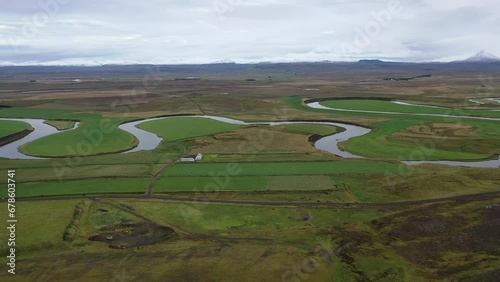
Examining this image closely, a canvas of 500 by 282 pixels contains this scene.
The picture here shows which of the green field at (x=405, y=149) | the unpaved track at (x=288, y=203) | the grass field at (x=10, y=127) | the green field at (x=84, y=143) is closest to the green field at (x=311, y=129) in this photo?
the green field at (x=405, y=149)

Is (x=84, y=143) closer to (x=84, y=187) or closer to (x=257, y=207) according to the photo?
(x=84, y=187)

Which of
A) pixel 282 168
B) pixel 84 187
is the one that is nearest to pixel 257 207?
pixel 282 168

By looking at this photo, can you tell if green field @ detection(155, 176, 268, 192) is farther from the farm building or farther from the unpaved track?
the farm building

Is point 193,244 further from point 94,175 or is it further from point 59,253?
point 94,175

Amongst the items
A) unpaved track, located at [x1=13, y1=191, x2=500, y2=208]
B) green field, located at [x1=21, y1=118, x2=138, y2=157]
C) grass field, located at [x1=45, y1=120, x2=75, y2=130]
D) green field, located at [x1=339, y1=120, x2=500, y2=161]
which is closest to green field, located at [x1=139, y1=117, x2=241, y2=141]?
green field, located at [x1=21, y1=118, x2=138, y2=157]

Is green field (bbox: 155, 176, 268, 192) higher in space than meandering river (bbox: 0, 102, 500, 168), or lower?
lower

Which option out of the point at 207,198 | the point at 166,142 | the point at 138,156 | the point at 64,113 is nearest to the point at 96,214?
the point at 207,198
